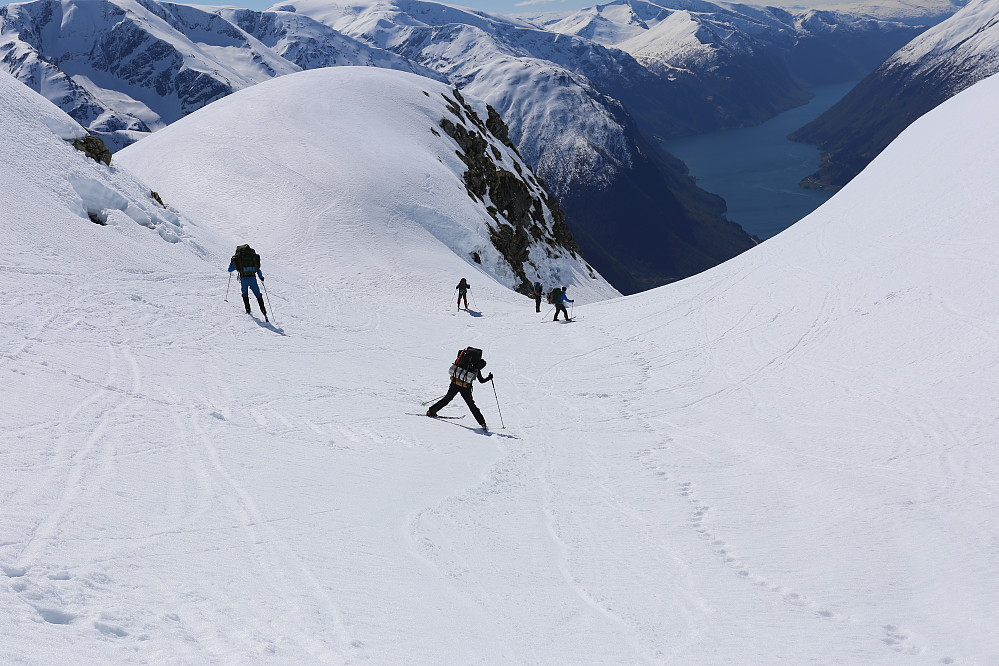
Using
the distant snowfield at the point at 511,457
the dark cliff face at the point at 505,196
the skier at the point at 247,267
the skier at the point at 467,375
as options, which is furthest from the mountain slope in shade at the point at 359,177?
the skier at the point at 467,375

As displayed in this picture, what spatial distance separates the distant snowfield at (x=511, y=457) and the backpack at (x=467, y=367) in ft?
3.48

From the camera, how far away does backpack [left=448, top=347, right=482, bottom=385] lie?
40.9 feet

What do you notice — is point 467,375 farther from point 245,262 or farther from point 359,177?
point 359,177

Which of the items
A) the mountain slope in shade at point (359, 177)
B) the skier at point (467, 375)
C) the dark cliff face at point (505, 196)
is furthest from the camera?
the dark cliff face at point (505, 196)

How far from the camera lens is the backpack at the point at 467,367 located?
12461 millimetres

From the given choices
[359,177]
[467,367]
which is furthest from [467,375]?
[359,177]

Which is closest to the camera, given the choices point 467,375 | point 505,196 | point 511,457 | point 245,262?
point 511,457

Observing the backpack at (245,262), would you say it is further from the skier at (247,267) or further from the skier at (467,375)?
the skier at (467,375)

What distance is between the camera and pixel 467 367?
12500mm

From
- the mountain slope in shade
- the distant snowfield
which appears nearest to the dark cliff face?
the mountain slope in shade

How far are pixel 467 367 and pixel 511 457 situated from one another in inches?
93.2

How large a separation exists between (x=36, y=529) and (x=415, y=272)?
31.0m

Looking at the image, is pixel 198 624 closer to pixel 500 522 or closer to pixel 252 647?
pixel 252 647

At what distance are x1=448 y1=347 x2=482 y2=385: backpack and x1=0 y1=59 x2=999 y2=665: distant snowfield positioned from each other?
1061mm
